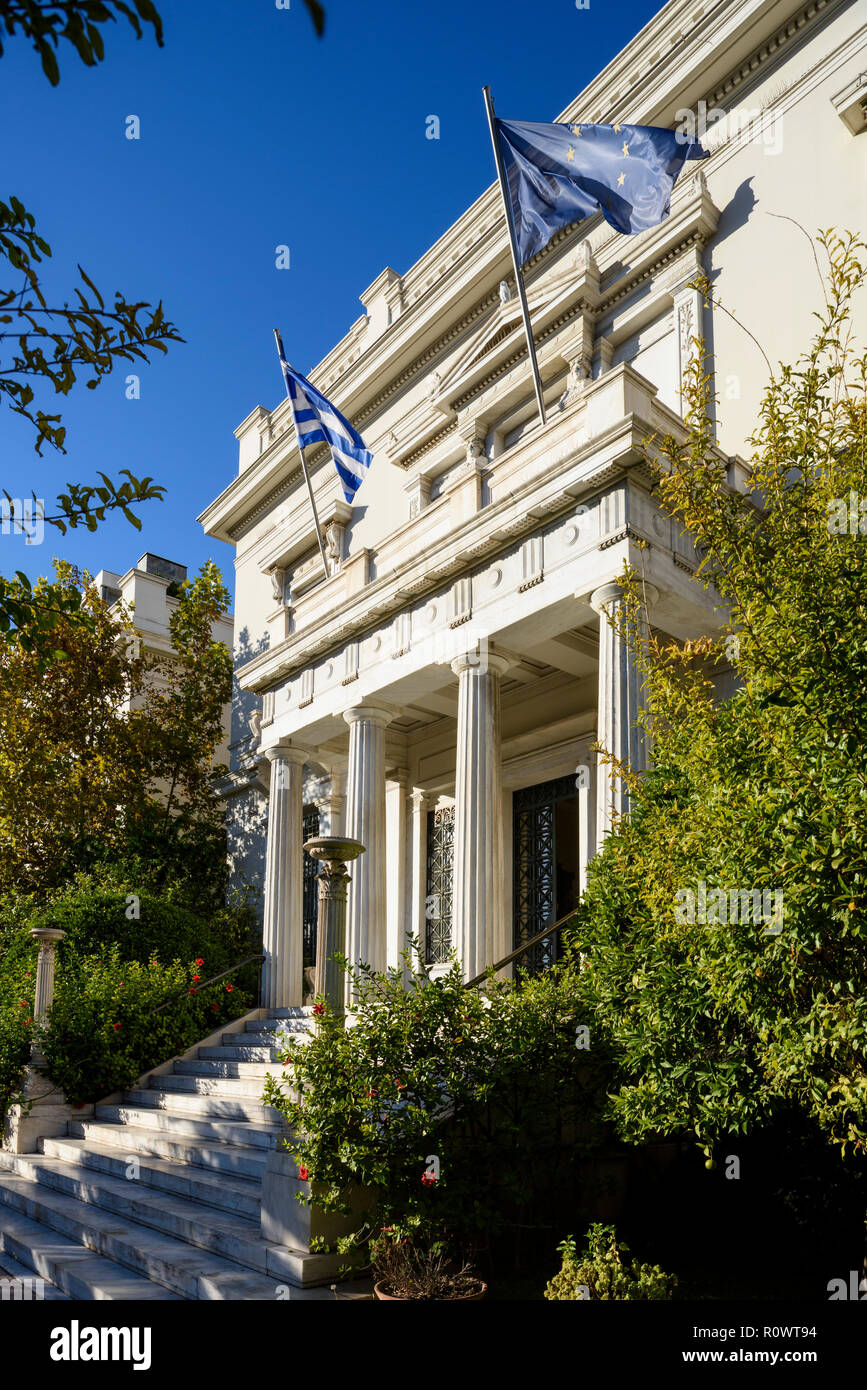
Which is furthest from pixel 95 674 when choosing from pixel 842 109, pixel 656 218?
pixel 842 109

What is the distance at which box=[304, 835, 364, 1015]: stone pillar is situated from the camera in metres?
7.29

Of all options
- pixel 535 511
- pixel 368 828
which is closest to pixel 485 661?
pixel 535 511

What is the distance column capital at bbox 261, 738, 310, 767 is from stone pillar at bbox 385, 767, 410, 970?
5.76ft

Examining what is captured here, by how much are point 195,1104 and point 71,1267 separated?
13.0 ft

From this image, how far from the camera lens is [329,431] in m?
14.7

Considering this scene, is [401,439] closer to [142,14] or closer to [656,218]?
Result: [656,218]

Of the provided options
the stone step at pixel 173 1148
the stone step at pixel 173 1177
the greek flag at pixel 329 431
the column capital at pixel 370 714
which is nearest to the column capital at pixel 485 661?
the column capital at pixel 370 714

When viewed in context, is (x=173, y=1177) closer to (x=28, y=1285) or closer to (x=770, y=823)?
(x=28, y=1285)

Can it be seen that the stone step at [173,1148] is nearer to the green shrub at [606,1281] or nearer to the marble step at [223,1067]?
the marble step at [223,1067]

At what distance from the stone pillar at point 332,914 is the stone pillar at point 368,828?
4.64 meters

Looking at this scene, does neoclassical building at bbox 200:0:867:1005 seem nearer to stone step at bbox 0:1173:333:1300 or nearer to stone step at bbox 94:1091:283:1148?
stone step at bbox 94:1091:283:1148

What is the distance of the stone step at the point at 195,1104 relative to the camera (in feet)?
32.7

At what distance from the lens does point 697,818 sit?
5.02 meters

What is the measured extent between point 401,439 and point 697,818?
13914 millimetres
